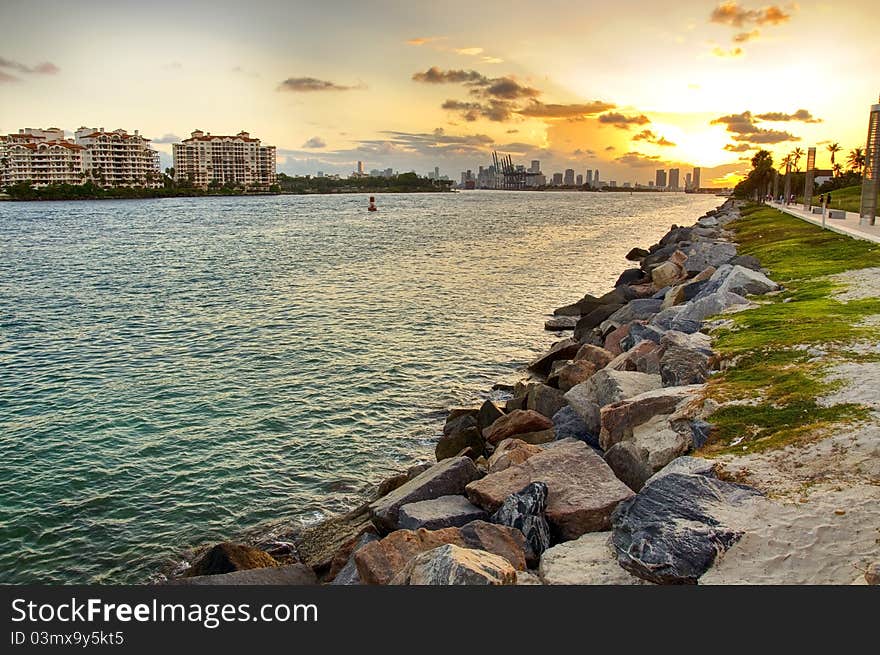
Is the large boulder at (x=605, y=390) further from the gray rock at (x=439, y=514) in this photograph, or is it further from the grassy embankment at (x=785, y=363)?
the gray rock at (x=439, y=514)

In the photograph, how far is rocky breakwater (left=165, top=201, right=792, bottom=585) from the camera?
636 centimetres

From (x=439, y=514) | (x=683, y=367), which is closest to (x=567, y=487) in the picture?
(x=439, y=514)

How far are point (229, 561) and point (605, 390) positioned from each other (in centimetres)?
655

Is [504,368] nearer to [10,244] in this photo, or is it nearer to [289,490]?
[289,490]

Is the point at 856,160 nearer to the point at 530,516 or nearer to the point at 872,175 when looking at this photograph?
the point at 872,175

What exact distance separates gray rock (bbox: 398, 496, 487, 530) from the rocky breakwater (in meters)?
0.02

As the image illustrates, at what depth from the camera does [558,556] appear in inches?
281

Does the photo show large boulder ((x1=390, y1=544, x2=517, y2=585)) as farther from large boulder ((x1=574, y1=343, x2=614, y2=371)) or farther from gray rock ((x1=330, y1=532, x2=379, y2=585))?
large boulder ((x1=574, y1=343, x2=614, y2=371))

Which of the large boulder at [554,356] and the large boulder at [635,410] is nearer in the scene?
the large boulder at [635,410]

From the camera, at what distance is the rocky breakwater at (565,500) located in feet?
20.9

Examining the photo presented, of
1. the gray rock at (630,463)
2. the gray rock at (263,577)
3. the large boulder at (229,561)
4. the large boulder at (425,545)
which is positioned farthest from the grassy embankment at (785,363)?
the large boulder at (229,561)

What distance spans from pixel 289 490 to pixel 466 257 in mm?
39411

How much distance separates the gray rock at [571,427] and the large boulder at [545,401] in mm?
957

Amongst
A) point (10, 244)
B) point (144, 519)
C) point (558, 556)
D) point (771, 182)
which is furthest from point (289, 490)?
point (771, 182)
